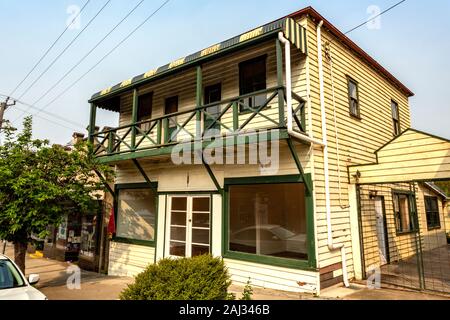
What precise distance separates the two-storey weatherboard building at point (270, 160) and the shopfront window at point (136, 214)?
0.21 ft

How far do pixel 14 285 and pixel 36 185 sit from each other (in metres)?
3.12

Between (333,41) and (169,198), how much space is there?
7.14 meters

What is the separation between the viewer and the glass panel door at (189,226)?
8773 mm

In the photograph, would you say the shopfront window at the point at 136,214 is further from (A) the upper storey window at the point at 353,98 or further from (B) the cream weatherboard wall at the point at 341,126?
(A) the upper storey window at the point at 353,98

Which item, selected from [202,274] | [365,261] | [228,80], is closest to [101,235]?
[228,80]

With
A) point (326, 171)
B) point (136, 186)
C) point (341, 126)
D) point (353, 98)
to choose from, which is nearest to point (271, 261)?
point (326, 171)

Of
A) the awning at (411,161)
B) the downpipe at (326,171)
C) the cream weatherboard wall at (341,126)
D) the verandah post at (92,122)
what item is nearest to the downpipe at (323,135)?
the downpipe at (326,171)

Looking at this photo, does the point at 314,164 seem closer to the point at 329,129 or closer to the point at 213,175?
the point at 329,129

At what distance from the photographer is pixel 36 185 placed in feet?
25.0

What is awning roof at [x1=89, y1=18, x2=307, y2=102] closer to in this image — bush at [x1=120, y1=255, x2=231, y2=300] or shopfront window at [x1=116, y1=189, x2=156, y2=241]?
shopfront window at [x1=116, y1=189, x2=156, y2=241]

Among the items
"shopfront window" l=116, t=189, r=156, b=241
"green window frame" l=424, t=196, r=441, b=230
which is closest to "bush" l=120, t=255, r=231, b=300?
"shopfront window" l=116, t=189, r=156, b=241

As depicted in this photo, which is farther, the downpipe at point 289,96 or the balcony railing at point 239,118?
the balcony railing at point 239,118

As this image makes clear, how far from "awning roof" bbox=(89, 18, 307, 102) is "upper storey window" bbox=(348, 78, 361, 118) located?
2.77m

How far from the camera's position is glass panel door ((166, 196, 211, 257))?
28.8 ft
